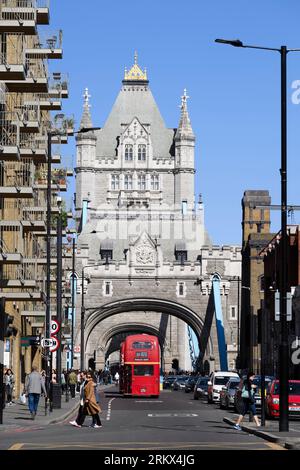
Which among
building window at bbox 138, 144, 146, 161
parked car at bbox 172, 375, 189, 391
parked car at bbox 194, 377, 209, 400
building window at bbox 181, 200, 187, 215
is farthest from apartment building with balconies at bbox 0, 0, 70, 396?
building window at bbox 138, 144, 146, 161

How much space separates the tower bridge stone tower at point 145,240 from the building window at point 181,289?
97 millimetres

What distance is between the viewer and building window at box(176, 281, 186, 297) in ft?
449

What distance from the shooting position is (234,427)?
37.7m

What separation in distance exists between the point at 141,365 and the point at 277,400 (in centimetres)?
3169

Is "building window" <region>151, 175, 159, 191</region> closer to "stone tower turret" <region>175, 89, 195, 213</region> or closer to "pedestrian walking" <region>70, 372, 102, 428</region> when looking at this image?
"stone tower turret" <region>175, 89, 195, 213</region>

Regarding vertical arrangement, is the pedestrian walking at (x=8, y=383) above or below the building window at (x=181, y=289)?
below

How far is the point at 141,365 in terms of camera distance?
76.2 m

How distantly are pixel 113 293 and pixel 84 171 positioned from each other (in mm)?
44456

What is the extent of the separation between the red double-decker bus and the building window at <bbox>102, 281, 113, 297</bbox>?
5918 centimetres

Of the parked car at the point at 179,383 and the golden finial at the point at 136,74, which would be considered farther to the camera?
the golden finial at the point at 136,74

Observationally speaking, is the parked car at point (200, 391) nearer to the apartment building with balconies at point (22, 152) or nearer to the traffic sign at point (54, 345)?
the apartment building with balconies at point (22, 152)

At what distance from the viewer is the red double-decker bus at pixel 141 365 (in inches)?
2997

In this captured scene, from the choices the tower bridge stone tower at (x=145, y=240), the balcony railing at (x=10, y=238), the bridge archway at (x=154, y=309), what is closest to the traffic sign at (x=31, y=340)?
the balcony railing at (x=10, y=238)

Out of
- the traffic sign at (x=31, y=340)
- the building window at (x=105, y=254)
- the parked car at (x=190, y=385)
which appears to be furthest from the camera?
the building window at (x=105, y=254)
